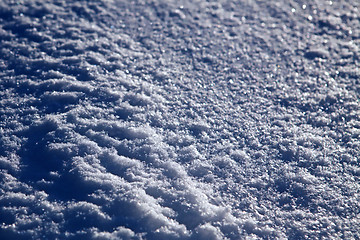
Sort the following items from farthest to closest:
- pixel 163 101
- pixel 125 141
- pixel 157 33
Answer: pixel 157 33 < pixel 163 101 < pixel 125 141

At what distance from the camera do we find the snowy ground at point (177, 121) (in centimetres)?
84

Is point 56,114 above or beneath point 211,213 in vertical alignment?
above

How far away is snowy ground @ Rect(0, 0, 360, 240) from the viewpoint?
2.74 feet

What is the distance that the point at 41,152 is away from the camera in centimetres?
94

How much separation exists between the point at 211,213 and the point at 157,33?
2.77 feet

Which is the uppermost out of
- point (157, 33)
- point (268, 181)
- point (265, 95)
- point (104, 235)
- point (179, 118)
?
point (157, 33)

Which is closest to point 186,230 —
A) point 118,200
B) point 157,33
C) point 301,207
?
point 118,200

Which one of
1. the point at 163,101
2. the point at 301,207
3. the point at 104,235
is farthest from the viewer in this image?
the point at 163,101

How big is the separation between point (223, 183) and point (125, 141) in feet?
1.02

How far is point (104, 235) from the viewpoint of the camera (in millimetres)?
775

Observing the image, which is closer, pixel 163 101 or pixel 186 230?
pixel 186 230

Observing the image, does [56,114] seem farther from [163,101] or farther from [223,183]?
[223,183]

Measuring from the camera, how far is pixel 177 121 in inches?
42.1

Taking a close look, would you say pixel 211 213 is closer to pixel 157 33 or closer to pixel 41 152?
pixel 41 152
